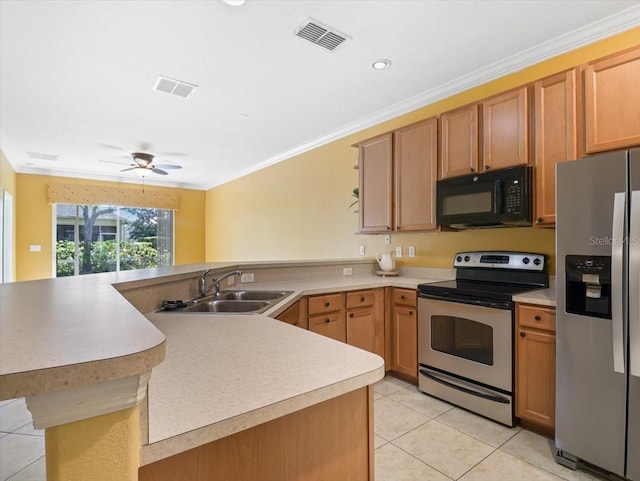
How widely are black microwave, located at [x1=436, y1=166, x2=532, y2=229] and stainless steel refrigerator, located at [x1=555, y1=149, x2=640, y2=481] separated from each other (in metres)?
0.42

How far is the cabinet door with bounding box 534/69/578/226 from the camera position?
2176 millimetres

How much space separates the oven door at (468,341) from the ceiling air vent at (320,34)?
6.84 feet

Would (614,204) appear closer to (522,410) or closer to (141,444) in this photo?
(522,410)

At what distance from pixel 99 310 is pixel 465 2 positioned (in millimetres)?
2534

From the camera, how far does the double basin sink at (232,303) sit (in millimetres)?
1977

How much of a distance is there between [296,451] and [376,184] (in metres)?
2.89

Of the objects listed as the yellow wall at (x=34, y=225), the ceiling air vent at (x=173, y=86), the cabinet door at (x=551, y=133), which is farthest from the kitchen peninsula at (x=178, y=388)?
the yellow wall at (x=34, y=225)

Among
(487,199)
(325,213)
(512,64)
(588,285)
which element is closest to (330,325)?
(487,199)

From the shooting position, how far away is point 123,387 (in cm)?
50

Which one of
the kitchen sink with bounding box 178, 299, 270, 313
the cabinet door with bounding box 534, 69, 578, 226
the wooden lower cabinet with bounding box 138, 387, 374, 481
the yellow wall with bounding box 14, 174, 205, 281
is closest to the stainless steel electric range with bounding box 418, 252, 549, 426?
the cabinet door with bounding box 534, 69, 578, 226

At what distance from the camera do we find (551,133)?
2.27m

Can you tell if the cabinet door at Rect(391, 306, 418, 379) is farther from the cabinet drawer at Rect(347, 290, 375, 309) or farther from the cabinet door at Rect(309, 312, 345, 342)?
the cabinet door at Rect(309, 312, 345, 342)

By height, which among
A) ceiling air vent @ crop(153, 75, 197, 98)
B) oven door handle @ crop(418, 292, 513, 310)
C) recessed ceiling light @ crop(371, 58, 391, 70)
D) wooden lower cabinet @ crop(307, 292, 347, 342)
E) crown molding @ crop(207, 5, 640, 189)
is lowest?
wooden lower cabinet @ crop(307, 292, 347, 342)

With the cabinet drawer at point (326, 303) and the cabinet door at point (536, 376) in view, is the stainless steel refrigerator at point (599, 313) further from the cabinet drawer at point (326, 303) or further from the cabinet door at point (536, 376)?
the cabinet drawer at point (326, 303)
